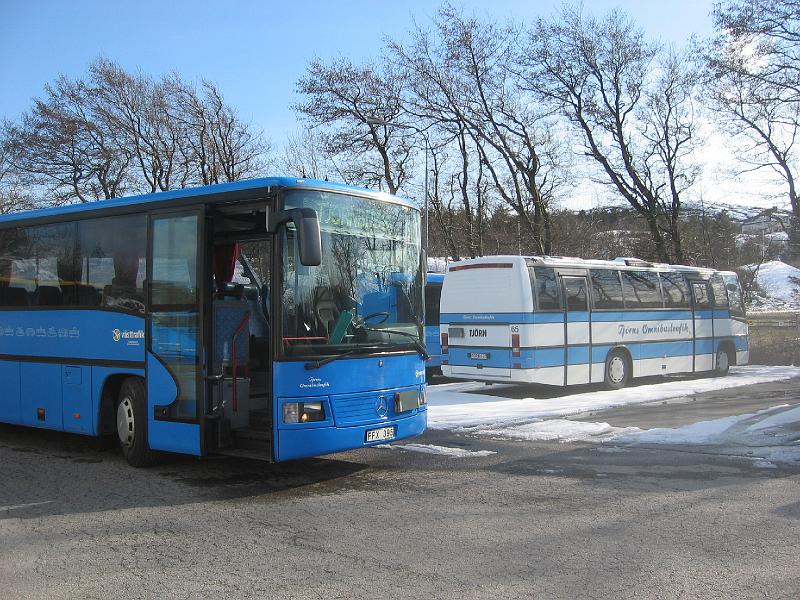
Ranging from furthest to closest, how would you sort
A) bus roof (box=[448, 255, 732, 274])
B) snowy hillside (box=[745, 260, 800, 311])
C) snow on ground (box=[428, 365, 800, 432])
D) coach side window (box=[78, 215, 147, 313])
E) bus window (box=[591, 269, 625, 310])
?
1. snowy hillside (box=[745, 260, 800, 311])
2. bus window (box=[591, 269, 625, 310])
3. bus roof (box=[448, 255, 732, 274])
4. snow on ground (box=[428, 365, 800, 432])
5. coach side window (box=[78, 215, 147, 313])

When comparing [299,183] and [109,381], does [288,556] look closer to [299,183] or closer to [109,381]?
[299,183]

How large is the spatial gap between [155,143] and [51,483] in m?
29.9

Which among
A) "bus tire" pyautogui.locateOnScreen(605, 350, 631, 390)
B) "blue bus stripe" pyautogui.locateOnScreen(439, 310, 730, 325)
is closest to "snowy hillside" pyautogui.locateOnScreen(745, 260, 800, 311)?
"blue bus stripe" pyautogui.locateOnScreen(439, 310, 730, 325)

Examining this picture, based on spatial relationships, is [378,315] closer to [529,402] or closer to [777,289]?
[529,402]

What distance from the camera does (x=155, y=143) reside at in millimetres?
35594

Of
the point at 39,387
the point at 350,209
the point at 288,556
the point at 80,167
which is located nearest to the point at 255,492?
the point at 288,556

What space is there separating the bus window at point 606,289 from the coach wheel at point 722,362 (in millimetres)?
4720

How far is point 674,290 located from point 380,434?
13.2m

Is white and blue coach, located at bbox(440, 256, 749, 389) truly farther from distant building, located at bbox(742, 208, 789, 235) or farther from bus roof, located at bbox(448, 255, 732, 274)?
distant building, located at bbox(742, 208, 789, 235)

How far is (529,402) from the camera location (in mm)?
14586

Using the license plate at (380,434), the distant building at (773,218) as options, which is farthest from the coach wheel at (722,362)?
the license plate at (380,434)

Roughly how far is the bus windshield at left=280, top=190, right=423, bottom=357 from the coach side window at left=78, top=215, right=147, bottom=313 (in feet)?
7.41

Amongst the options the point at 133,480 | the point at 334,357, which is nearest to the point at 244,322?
the point at 334,357

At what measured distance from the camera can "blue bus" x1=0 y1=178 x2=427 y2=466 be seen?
25.0ft
